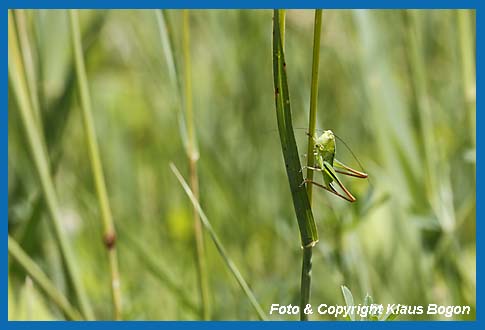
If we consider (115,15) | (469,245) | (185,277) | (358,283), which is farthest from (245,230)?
Result: (115,15)

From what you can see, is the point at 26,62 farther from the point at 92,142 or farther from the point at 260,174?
the point at 260,174

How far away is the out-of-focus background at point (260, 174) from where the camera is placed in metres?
1.35

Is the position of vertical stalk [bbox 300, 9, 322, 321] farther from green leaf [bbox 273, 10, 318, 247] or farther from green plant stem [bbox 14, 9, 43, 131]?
green plant stem [bbox 14, 9, 43, 131]

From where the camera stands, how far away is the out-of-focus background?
135cm

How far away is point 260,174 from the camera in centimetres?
177

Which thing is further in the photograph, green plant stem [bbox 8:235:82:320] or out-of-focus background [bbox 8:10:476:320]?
out-of-focus background [bbox 8:10:476:320]

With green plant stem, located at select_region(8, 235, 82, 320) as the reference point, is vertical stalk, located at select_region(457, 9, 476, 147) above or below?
above

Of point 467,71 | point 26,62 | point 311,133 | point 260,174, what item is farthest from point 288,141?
point 260,174

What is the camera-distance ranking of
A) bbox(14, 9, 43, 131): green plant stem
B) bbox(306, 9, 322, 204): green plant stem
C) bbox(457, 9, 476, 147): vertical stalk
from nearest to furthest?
1. bbox(306, 9, 322, 204): green plant stem
2. bbox(14, 9, 43, 131): green plant stem
3. bbox(457, 9, 476, 147): vertical stalk

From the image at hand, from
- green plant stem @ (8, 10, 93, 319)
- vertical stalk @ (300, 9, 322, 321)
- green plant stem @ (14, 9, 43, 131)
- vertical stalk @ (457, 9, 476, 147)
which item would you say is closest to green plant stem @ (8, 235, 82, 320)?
green plant stem @ (8, 10, 93, 319)

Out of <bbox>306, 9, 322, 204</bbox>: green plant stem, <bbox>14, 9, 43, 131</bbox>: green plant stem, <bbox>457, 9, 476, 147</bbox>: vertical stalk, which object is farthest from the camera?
<bbox>457, 9, 476, 147</bbox>: vertical stalk

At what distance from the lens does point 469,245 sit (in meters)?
1.65

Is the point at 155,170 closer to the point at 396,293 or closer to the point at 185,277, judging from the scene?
the point at 185,277

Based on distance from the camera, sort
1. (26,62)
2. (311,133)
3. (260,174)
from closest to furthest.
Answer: (311,133)
(26,62)
(260,174)
